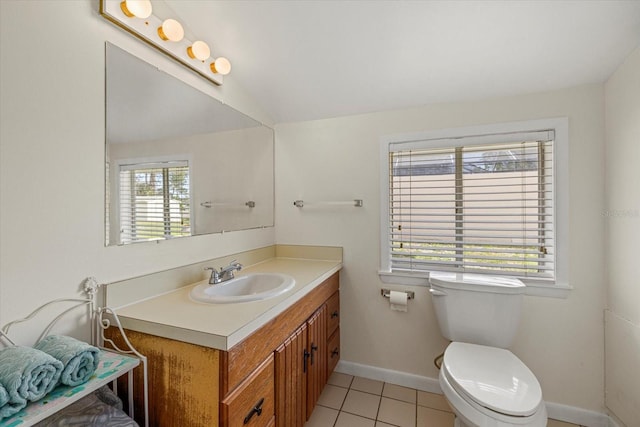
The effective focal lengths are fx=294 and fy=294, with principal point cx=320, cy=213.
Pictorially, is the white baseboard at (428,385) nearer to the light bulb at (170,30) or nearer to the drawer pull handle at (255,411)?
the drawer pull handle at (255,411)

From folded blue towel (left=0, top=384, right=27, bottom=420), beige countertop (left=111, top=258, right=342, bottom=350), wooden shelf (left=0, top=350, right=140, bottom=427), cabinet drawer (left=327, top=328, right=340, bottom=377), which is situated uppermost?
beige countertop (left=111, top=258, right=342, bottom=350)

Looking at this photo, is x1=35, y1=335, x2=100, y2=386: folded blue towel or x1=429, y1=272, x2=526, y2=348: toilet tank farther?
x1=429, y1=272, x2=526, y2=348: toilet tank

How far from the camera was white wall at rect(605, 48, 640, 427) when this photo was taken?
1.35m

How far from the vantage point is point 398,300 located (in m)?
1.92

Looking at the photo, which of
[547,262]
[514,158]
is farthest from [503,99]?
[547,262]

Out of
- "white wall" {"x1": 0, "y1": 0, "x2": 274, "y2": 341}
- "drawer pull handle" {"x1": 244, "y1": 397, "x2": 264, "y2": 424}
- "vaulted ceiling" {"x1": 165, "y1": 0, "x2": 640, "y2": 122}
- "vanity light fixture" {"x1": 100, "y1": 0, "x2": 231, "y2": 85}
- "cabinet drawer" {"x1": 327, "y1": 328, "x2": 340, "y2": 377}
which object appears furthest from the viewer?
"cabinet drawer" {"x1": 327, "y1": 328, "x2": 340, "y2": 377}

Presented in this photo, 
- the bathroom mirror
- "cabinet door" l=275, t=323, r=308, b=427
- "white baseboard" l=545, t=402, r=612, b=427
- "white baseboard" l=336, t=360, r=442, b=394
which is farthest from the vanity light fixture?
"white baseboard" l=545, t=402, r=612, b=427

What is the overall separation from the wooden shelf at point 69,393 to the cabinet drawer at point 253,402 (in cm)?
34

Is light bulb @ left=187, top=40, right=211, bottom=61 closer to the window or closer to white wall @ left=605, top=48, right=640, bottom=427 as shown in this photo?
the window

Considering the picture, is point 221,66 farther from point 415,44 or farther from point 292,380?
point 292,380

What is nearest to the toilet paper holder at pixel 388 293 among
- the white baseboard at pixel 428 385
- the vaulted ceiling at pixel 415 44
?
the white baseboard at pixel 428 385

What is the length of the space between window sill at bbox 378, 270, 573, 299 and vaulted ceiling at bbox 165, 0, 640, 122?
1124mm

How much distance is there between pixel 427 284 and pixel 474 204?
1.94ft

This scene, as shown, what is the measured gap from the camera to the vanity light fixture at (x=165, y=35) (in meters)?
1.17
